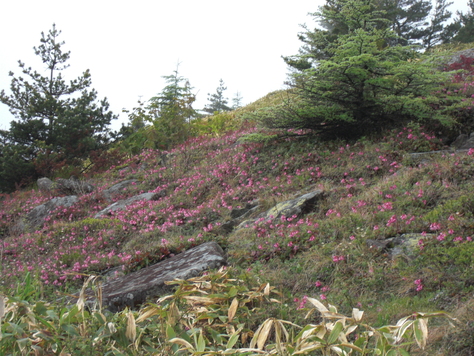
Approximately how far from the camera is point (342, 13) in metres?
8.18

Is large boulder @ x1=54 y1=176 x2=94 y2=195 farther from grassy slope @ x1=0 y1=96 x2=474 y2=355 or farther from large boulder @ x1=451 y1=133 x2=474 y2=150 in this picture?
large boulder @ x1=451 y1=133 x2=474 y2=150

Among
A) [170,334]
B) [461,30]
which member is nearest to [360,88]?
[170,334]

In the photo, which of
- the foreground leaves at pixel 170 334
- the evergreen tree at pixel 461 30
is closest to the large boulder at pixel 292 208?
the foreground leaves at pixel 170 334

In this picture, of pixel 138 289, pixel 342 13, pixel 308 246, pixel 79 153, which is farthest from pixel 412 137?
pixel 79 153

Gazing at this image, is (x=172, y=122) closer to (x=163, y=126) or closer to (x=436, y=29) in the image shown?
(x=163, y=126)

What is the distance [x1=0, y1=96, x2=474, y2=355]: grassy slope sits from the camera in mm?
3479

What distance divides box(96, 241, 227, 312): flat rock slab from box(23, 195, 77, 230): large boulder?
6.98m

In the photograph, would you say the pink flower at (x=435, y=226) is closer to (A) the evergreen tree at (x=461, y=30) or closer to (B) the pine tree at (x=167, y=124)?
(B) the pine tree at (x=167, y=124)

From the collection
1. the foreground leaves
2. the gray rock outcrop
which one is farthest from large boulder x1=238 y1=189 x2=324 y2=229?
the foreground leaves

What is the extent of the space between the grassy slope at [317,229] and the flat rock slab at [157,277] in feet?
1.13

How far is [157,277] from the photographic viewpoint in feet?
14.4

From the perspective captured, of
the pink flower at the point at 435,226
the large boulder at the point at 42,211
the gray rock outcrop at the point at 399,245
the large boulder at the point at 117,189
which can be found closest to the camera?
the gray rock outcrop at the point at 399,245

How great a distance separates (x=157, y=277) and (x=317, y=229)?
6.84ft

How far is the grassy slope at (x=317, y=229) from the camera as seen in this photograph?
11.4 feet
